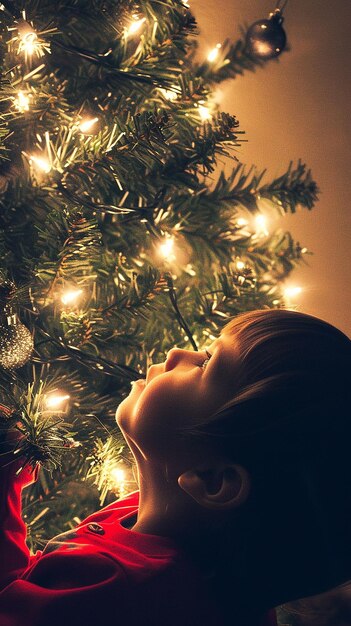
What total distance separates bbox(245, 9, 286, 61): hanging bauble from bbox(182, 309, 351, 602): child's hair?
0.67 m

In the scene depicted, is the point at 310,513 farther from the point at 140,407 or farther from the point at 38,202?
the point at 38,202

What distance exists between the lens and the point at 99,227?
0.87 meters

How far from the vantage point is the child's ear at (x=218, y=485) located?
1.72 ft

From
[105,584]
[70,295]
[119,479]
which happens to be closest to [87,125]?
[70,295]

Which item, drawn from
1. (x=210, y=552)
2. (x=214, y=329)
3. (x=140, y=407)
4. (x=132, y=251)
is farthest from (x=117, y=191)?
(x=210, y=552)

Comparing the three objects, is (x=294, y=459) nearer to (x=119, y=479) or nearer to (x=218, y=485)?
(x=218, y=485)

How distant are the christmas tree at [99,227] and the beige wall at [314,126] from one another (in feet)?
0.66

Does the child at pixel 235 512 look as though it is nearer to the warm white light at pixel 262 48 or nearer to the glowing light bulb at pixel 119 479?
the glowing light bulb at pixel 119 479

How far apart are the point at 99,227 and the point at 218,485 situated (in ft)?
1.46

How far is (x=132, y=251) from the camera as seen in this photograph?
3.10 feet

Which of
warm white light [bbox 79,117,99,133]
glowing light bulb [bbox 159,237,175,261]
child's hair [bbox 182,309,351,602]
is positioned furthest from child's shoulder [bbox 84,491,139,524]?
warm white light [bbox 79,117,99,133]

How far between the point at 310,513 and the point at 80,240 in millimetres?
338

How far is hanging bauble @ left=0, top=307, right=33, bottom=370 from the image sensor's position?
0.59m

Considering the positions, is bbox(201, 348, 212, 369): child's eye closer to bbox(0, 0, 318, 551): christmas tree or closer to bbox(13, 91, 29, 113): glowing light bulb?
bbox(0, 0, 318, 551): christmas tree
